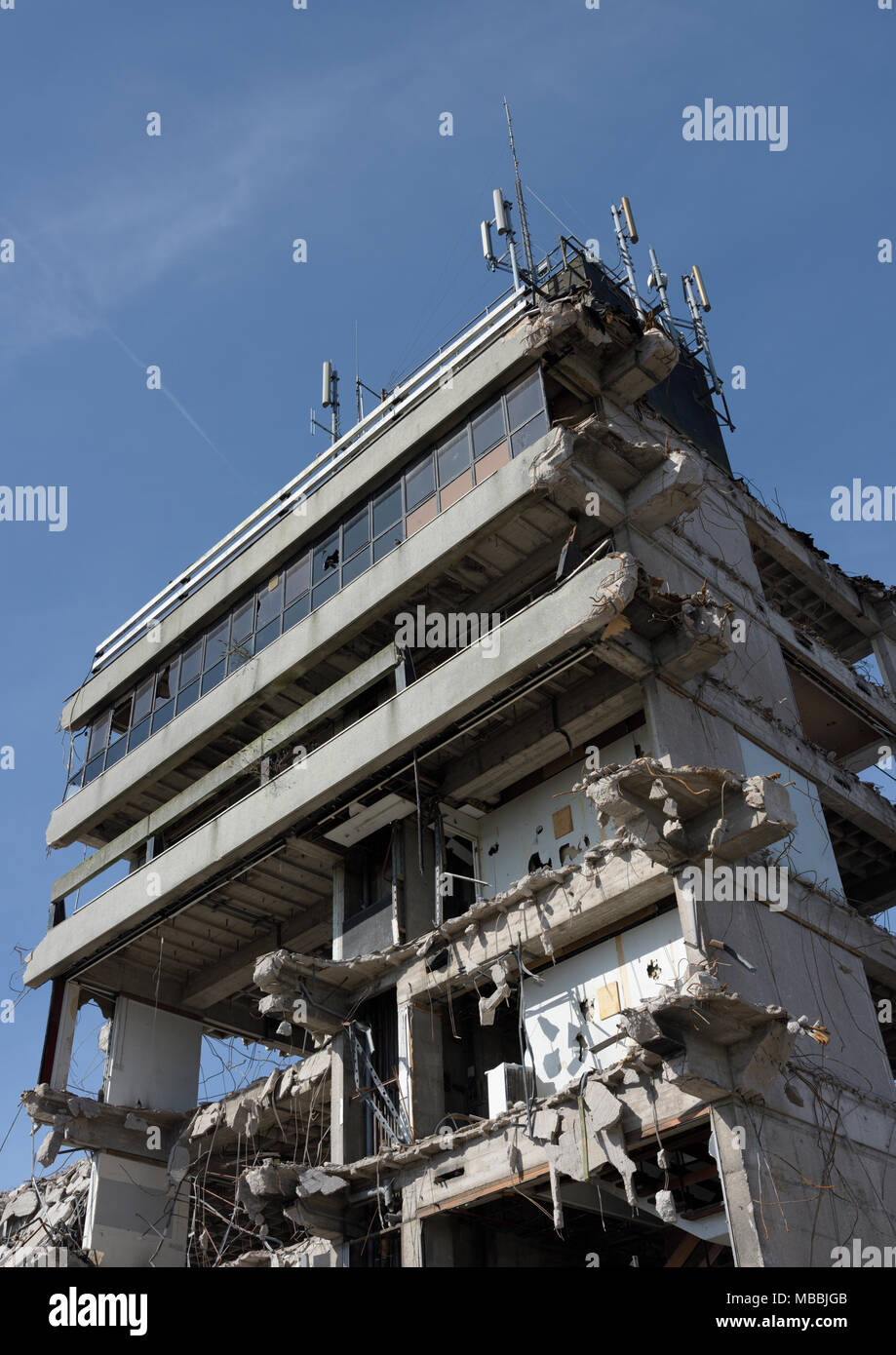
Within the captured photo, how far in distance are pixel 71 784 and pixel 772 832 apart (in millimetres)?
26033

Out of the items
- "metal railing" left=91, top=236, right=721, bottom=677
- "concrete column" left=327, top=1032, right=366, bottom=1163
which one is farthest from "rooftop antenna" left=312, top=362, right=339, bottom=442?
"concrete column" left=327, top=1032, right=366, bottom=1163

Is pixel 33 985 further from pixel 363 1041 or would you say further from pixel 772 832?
pixel 772 832

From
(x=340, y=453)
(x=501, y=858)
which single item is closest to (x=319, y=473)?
(x=340, y=453)

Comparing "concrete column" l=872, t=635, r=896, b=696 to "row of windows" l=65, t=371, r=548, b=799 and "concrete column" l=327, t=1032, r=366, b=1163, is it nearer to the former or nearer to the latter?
"row of windows" l=65, t=371, r=548, b=799

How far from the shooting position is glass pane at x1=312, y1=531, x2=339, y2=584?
3384 cm

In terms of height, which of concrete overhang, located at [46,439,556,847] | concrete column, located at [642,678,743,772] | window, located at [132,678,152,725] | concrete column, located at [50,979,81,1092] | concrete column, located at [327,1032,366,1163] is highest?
window, located at [132,678,152,725]

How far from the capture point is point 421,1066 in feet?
89.3

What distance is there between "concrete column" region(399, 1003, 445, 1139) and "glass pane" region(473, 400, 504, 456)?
13.6 meters

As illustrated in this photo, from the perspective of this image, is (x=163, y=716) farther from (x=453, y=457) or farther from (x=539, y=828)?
(x=539, y=828)

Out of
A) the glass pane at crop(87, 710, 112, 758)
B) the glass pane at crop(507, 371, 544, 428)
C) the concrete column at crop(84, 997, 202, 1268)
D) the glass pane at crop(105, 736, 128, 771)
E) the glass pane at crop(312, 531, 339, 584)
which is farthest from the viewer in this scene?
the glass pane at crop(87, 710, 112, 758)

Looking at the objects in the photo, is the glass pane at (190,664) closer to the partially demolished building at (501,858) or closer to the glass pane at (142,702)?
the partially demolished building at (501,858)

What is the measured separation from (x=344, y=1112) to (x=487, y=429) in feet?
55.0

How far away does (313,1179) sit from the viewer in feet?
85.5
